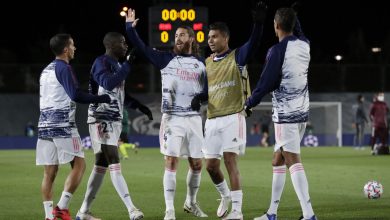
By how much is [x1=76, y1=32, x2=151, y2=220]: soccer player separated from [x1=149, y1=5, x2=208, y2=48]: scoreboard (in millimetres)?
17797

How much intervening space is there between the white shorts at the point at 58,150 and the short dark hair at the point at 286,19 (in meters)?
2.78

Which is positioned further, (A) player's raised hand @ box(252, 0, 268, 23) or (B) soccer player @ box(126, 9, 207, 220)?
(B) soccer player @ box(126, 9, 207, 220)

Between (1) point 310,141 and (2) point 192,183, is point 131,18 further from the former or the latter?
(1) point 310,141

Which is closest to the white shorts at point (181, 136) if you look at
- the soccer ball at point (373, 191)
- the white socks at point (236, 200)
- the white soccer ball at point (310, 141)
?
the white socks at point (236, 200)

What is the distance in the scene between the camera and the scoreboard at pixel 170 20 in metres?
29.4

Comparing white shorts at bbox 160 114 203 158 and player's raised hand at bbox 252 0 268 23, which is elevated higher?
player's raised hand at bbox 252 0 268 23

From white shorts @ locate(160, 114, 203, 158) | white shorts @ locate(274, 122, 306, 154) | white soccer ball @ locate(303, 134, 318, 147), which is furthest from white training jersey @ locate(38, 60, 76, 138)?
white soccer ball @ locate(303, 134, 318, 147)

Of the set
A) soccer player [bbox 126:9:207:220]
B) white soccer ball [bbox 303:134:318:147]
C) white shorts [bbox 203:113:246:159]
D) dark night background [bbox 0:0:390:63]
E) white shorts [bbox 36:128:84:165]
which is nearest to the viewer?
white shorts [bbox 36:128:84:165]

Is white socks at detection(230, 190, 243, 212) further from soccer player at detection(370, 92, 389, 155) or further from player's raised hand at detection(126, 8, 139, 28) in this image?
soccer player at detection(370, 92, 389, 155)

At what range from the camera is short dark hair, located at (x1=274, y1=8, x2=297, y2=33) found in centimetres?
1044

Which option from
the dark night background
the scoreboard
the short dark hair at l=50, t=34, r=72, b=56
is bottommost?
the short dark hair at l=50, t=34, r=72, b=56

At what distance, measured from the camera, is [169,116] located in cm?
1114

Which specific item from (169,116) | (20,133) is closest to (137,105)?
(169,116)

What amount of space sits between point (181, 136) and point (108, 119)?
99 centimetres
